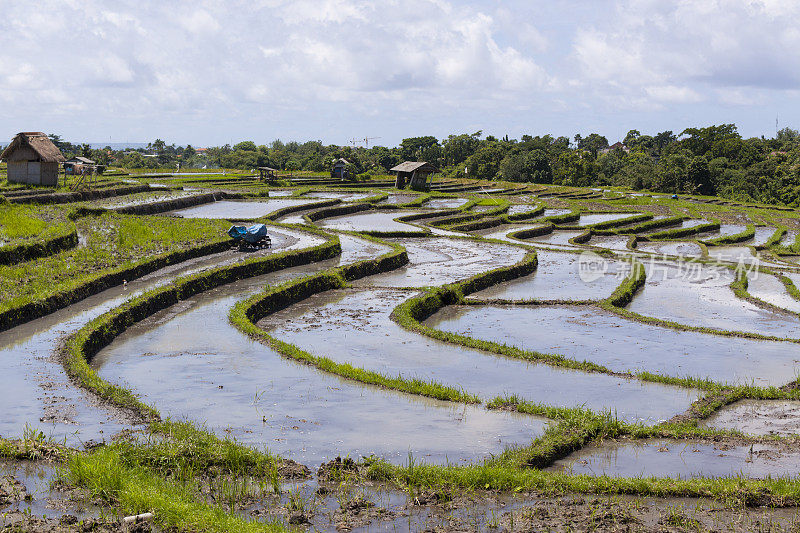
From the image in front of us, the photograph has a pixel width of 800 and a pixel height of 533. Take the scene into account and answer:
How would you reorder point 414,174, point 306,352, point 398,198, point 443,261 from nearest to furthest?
point 306,352
point 443,261
point 398,198
point 414,174

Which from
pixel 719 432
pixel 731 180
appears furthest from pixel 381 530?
pixel 731 180

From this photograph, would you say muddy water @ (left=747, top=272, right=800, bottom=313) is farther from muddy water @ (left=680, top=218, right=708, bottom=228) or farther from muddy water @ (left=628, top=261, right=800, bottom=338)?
muddy water @ (left=680, top=218, right=708, bottom=228)

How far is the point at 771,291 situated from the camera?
21.0 metres

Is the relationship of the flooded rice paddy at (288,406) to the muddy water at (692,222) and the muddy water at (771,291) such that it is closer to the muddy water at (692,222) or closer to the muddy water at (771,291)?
the muddy water at (771,291)

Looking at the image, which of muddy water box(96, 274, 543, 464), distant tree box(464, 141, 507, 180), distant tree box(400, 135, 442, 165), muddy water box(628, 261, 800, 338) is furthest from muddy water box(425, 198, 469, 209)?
distant tree box(400, 135, 442, 165)

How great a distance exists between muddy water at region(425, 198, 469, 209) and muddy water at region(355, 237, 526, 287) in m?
12.7

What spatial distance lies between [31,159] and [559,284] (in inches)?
1072

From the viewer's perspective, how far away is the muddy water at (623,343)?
39.8 ft

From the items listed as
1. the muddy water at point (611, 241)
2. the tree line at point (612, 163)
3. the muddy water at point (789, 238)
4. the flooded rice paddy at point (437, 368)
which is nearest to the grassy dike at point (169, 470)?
the flooded rice paddy at point (437, 368)

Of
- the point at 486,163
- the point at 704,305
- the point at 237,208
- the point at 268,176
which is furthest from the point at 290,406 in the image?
the point at 486,163

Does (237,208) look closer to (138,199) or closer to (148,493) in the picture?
(138,199)

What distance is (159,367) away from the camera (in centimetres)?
1123

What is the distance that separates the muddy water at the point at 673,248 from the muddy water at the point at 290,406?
69.9ft

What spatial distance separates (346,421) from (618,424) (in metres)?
3.32
